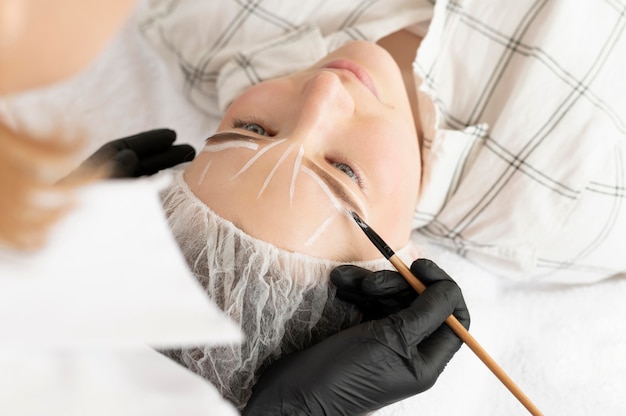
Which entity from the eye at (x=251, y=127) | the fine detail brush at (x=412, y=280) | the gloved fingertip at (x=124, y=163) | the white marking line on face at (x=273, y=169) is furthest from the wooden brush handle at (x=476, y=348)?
the gloved fingertip at (x=124, y=163)

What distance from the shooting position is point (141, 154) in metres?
1.24

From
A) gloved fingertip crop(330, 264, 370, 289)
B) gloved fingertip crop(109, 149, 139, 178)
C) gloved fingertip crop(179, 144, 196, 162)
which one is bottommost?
gloved fingertip crop(179, 144, 196, 162)

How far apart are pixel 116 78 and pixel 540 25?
99 centimetres

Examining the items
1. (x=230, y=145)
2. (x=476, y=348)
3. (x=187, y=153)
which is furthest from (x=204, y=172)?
(x=476, y=348)

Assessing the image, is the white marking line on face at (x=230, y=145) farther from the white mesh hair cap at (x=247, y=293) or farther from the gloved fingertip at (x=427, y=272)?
the gloved fingertip at (x=427, y=272)

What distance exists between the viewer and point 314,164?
1006 mm

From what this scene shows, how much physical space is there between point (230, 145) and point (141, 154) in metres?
0.27

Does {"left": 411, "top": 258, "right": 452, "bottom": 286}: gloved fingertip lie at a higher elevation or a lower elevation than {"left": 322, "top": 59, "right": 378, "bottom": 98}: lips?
lower

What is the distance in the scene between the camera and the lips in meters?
1.12

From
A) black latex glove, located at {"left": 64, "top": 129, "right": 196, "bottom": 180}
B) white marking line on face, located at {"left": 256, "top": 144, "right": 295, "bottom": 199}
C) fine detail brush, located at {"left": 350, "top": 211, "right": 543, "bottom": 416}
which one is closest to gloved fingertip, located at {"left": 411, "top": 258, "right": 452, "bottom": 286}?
fine detail brush, located at {"left": 350, "top": 211, "right": 543, "bottom": 416}

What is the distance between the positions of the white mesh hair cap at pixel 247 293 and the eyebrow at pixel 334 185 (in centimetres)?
10

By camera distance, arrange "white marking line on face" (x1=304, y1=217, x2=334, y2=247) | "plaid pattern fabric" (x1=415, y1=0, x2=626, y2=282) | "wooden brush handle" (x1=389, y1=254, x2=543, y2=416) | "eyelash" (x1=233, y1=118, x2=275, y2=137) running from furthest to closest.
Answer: "plaid pattern fabric" (x1=415, y1=0, x2=626, y2=282), "eyelash" (x1=233, y1=118, x2=275, y2=137), "white marking line on face" (x1=304, y1=217, x2=334, y2=247), "wooden brush handle" (x1=389, y1=254, x2=543, y2=416)

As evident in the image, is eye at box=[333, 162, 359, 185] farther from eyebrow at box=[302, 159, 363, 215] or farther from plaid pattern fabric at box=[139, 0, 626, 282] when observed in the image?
plaid pattern fabric at box=[139, 0, 626, 282]

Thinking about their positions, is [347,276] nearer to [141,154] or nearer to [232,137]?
[232,137]
